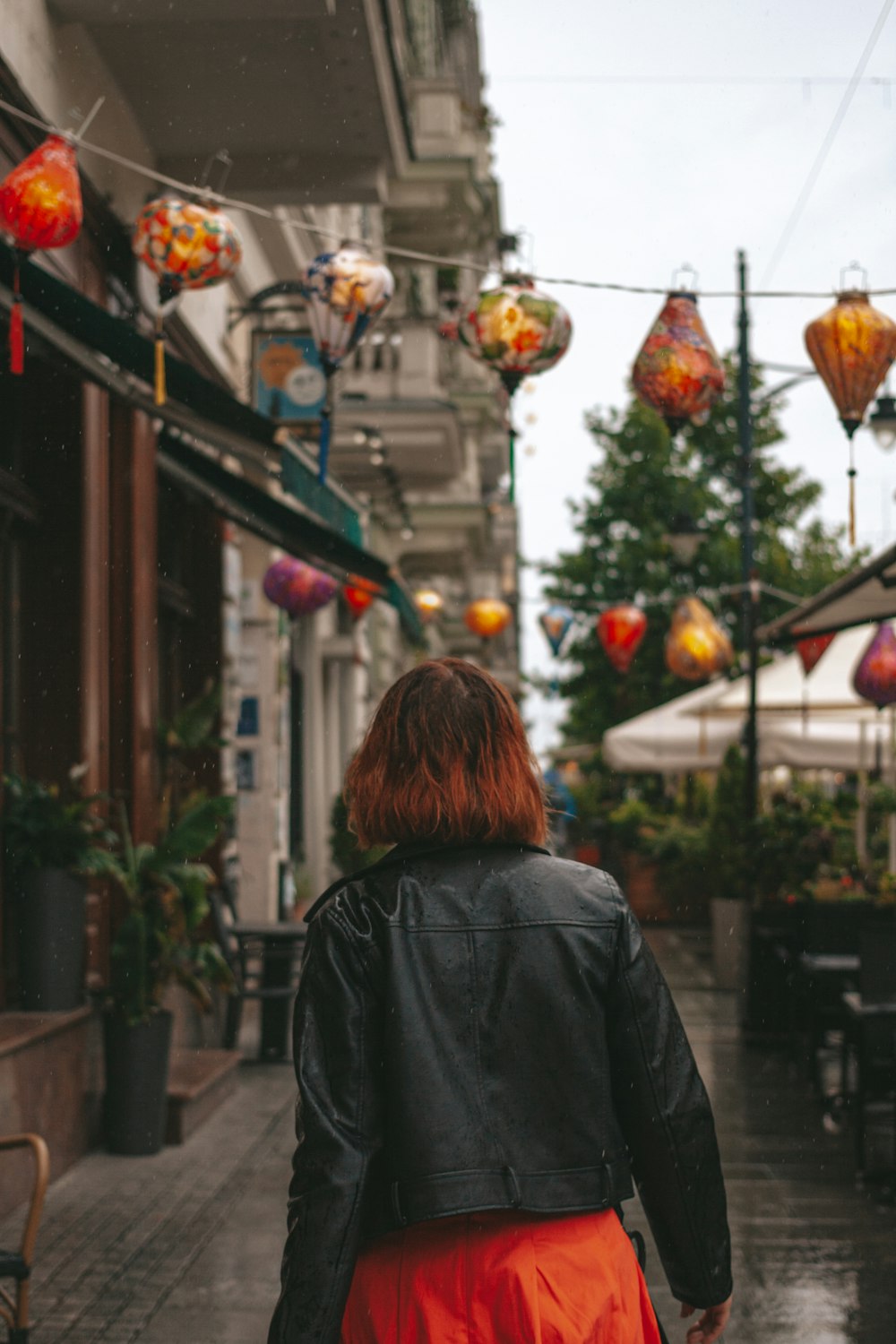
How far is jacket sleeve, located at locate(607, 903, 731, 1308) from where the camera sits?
7.95 ft

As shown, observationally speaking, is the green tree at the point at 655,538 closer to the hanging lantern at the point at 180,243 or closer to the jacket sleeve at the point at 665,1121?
the hanging lantern at the point at 180,243

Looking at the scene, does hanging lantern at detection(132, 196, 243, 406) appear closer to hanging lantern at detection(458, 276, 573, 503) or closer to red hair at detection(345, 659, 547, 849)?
hanging lantern at detection(458, 276, 573, 503)

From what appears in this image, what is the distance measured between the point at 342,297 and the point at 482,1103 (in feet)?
15.7

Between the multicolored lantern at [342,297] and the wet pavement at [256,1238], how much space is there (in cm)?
348

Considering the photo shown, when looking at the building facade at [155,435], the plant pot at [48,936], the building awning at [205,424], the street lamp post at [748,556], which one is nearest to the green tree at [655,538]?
the street lamp post at [748,556]

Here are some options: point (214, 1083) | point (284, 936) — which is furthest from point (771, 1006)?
point (214, 1083)

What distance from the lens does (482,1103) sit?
2.35 meters

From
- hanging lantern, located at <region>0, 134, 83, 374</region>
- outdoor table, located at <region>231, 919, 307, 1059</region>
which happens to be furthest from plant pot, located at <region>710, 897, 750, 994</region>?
hanging lantern, located at <region>0, 134, 83, 374</region>

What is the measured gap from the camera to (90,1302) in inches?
212

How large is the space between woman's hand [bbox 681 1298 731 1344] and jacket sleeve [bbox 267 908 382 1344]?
636 millimetres

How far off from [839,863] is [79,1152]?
6497 millimetres

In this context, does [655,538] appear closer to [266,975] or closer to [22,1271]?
[266,975]

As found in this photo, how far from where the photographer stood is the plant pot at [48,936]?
7086mm

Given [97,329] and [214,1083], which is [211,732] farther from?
[97,329]
